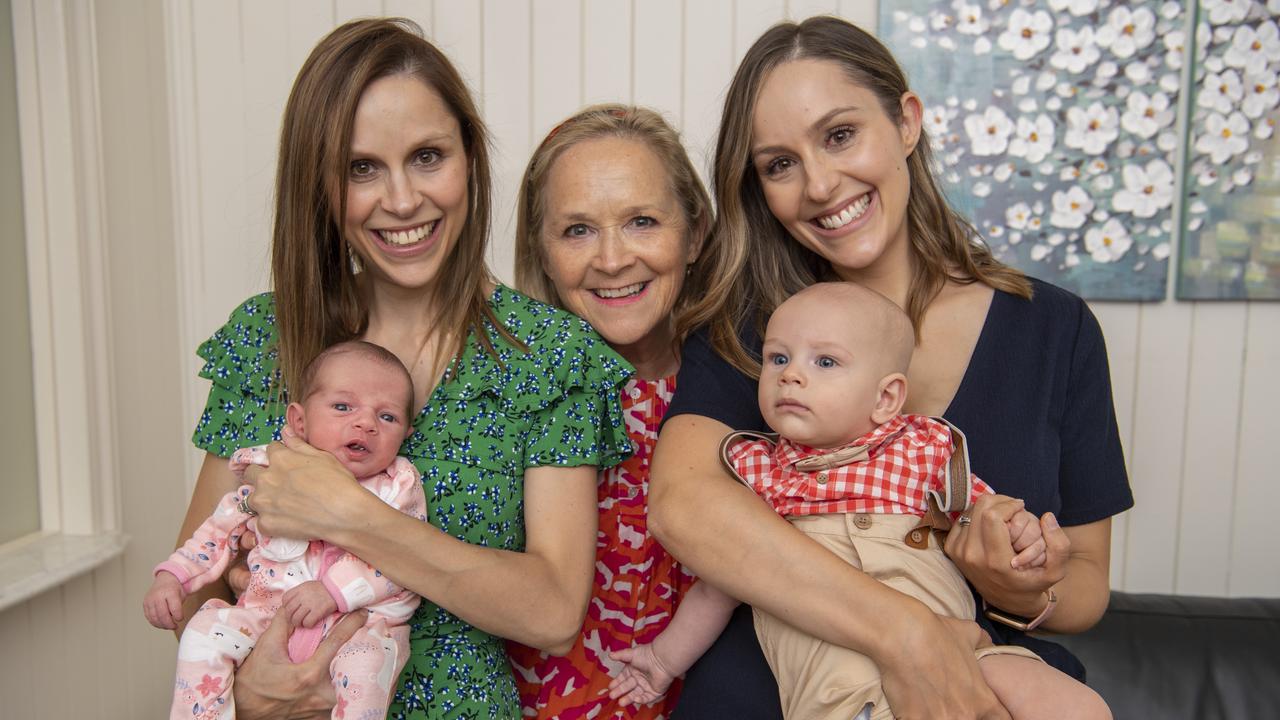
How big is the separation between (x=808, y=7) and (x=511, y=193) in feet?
3.49

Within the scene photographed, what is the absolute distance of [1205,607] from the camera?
7.38ft

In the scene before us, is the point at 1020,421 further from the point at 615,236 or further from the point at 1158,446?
the point at 1158,446

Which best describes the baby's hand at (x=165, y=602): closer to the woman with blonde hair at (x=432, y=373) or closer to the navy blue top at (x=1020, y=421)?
the woman with blonde hair at (x=432, y=373)

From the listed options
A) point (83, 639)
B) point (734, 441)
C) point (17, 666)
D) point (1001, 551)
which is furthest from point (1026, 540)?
point (83, 639)

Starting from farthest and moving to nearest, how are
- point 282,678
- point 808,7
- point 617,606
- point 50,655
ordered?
point 808,7
point 50,655
point 617,606
point 282,678

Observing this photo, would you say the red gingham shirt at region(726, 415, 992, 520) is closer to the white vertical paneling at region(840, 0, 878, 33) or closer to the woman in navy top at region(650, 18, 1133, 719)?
the woman in navy top at region(650, 18, 1133, 719)

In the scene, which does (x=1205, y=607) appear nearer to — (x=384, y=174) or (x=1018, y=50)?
(x=1018, y=50)

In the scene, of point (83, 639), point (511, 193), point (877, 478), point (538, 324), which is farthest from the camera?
point (511, 193)

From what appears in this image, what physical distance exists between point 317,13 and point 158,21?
45cm

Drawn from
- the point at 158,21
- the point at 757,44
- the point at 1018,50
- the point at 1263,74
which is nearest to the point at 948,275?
the point at 757,44

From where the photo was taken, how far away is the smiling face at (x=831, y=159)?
1553 millimetres

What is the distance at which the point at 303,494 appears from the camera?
1.33 meters

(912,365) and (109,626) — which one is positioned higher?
(912,365)

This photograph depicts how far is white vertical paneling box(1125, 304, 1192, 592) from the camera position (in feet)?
9.46
